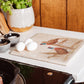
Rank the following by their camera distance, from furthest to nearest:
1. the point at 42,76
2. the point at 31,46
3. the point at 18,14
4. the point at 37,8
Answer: the point at 37,8 < the point at 18,14 < the point at 31,46 < the point at 42,76

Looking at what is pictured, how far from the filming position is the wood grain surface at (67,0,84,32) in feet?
6.24

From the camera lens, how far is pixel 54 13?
2.03 metres

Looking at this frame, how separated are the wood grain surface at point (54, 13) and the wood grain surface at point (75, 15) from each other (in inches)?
1.8

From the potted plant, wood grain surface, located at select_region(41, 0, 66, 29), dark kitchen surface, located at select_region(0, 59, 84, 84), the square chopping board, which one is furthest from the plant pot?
dark kitchen surface, located at select_region(0, 59, 84, 84)

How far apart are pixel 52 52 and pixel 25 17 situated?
0.44m

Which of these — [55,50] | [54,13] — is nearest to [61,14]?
[54,13]

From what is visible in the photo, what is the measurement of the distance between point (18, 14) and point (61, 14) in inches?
18.2

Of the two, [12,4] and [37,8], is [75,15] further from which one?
[12,4]

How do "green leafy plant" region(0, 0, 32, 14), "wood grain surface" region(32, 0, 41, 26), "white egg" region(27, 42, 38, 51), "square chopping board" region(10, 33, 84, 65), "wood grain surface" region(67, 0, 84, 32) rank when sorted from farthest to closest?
"wood grain surface" region(32, 0, 41, 26)
"wood grain surface" region(67, 0, 84, 32)
"green leafy plant" region(0, 0, 32, 14)
"white egg" region(27, 42, 38, 51)
"square chopping board" region(10, 33, 84, 65)

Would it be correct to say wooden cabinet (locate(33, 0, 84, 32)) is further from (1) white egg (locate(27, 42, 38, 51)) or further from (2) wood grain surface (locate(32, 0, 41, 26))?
(1) white egg (locate(27, 42, 38, 51))

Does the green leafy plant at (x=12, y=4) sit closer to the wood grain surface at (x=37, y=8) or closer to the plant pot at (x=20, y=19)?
the plant pot at (x=20, y=19)

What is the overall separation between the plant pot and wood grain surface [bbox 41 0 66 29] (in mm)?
313


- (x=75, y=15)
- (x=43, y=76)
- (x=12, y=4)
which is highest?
(x=12, y=4)

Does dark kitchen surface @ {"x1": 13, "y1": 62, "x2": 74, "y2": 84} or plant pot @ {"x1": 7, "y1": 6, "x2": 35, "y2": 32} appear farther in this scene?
plant pot @ {"x1": 7, "y1": 6, "x2": 35, "y2": 32}
